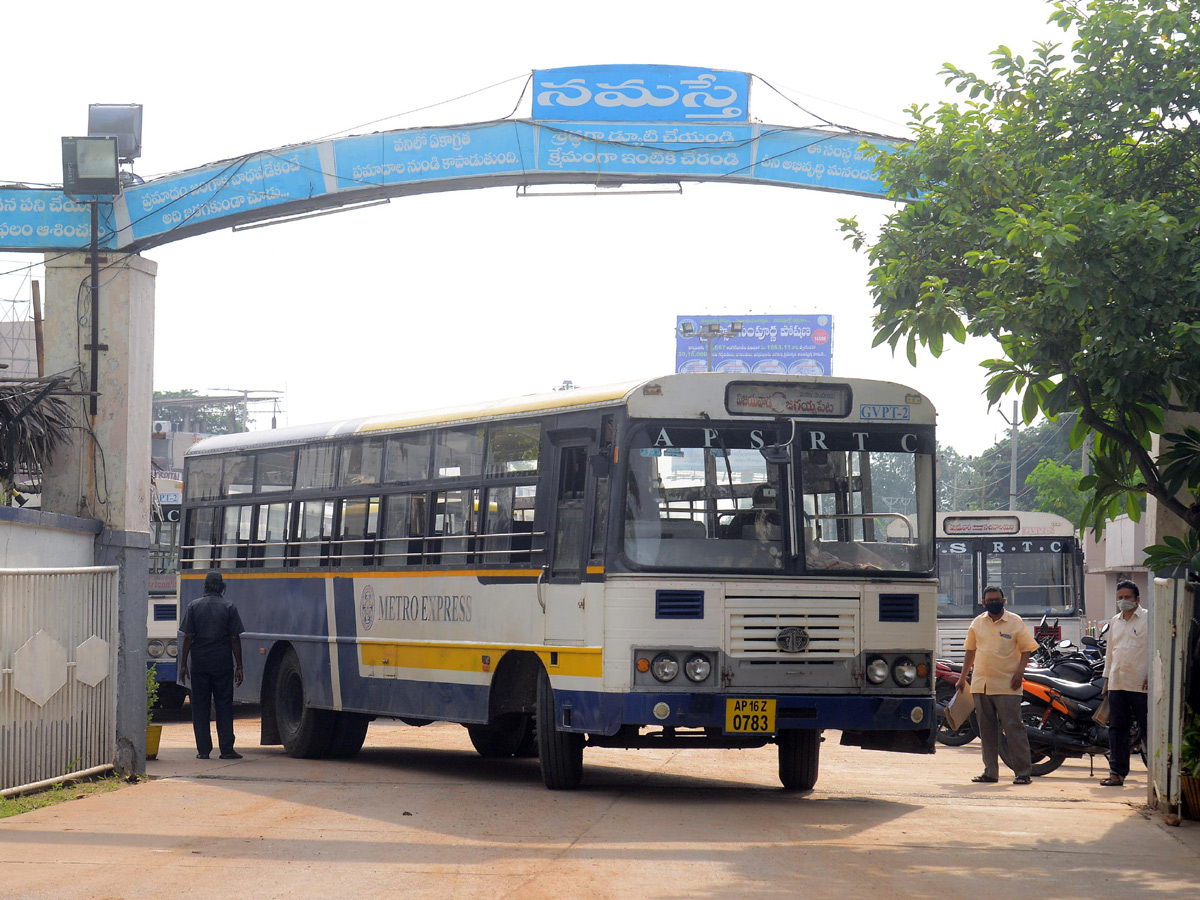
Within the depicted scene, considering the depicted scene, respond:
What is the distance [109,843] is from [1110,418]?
729 cm

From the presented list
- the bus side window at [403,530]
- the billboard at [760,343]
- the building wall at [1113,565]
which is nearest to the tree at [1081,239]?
the bus side window at [403,530]

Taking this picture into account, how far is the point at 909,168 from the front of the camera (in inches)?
486

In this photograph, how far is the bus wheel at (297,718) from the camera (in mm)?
16172

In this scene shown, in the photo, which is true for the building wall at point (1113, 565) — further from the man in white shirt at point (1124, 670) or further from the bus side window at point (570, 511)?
the bus side window at point (570, 511)

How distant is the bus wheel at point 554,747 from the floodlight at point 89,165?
5897 mm

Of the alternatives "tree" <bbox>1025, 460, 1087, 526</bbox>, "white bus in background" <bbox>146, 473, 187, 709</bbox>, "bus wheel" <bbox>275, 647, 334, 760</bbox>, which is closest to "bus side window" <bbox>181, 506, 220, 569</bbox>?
"bus wheel" <bbox>275, 647, 334, 760</bbox>

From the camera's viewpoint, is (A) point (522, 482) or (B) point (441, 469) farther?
(B) point (441, 469)

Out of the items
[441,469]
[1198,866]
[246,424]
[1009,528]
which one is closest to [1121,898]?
[1198,866]

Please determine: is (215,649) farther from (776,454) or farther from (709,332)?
(709,332)

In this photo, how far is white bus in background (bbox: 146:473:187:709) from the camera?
21.2 meters

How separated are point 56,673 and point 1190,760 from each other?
7.94 m

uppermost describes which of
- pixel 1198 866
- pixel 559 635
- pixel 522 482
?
pixel 522 482

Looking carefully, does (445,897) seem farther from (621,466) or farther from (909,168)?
(909,168)

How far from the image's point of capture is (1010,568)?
24.1 metres
